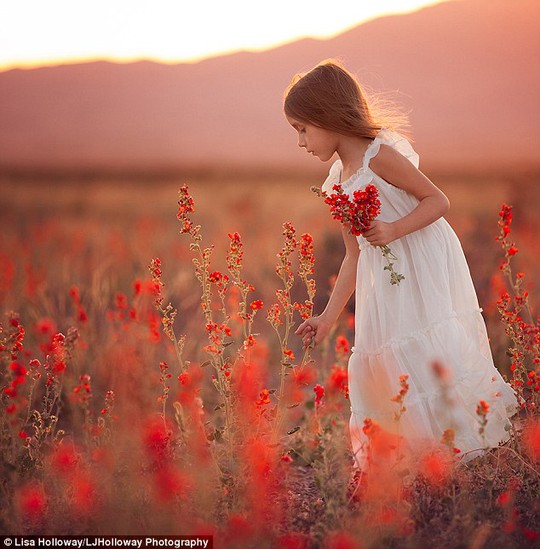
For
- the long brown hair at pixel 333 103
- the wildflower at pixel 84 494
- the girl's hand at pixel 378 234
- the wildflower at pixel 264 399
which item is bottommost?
the wildflower at pixel 84 494

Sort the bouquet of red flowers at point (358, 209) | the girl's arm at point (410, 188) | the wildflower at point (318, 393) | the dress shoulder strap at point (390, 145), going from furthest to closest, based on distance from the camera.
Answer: the dress shoulder strap at point (390, 145) → the girl's arm at point (410, 188) → the bouquet of red flowers at point (358, 209) → the wildflower at point (318, 393)

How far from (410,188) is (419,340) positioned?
20.9 inches

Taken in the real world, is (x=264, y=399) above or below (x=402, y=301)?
below

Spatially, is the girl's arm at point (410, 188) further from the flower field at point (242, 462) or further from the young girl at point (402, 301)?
the flower field at point (242, 462)

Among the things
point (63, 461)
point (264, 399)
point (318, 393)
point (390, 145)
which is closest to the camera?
point (318, 393)

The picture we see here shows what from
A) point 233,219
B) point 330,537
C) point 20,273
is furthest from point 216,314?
point 233,219

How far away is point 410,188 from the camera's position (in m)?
2.74

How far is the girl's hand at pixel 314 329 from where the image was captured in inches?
111

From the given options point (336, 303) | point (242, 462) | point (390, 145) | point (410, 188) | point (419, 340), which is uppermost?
point (390, 145)

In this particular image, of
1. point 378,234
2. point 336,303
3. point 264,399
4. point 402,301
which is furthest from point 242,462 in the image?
point 378,234

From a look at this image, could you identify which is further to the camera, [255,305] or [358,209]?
[255,305]

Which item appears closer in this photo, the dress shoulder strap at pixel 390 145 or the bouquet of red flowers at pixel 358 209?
the bouquet of red flowers at pixel 358 209

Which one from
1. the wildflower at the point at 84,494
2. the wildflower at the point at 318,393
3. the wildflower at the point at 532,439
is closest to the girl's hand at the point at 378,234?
the wildflower at the point at 318,393

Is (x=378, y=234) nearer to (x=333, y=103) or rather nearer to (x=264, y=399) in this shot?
(x=333, y=103)
